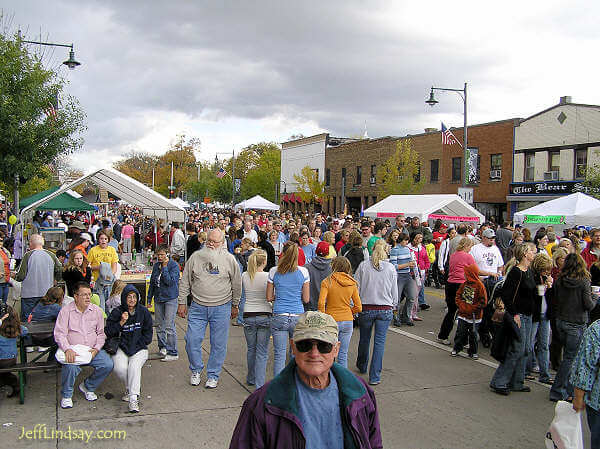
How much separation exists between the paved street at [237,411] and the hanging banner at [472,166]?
24.3m

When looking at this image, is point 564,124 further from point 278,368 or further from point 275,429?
point 275,429

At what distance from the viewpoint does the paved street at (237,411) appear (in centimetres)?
506

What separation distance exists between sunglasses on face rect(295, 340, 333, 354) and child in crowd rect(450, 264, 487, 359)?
589cm

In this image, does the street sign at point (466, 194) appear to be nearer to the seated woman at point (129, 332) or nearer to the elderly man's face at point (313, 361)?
the seated woman at point (129, 332)

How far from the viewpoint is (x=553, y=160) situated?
95.1 feet

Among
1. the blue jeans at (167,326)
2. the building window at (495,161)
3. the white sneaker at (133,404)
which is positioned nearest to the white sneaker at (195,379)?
the white sneaker at (133,404)

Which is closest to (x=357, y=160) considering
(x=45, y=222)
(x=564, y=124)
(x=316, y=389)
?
(x=564, y=124)

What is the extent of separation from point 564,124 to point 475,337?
24.3m

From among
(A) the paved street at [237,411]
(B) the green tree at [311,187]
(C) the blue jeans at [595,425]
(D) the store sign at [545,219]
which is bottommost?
(A) the paved street at [237,411]

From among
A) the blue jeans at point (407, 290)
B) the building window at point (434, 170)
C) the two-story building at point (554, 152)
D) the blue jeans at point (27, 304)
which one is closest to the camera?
the blue jeans at point (27, 304)

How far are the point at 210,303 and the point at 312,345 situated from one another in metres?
4.16

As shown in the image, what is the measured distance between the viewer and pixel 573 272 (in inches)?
243

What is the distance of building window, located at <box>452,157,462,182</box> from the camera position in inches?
1393

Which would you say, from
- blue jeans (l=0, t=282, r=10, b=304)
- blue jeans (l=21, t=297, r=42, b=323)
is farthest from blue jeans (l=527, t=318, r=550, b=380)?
blue jeans (l=0, t=282, r=10, b=304)
